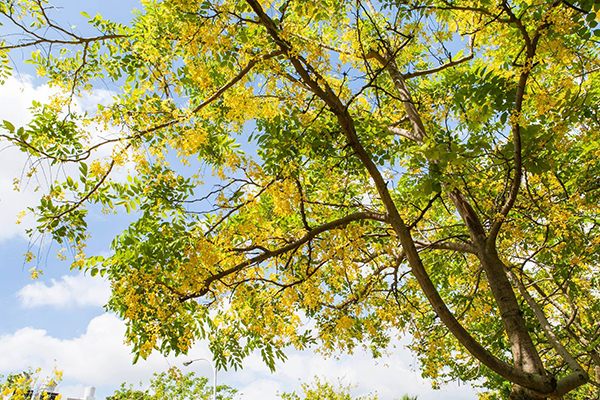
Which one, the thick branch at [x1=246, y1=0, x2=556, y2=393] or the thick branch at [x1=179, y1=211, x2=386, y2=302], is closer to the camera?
the thick branch at [x1=246, y1=0, x2=556, y2=393]

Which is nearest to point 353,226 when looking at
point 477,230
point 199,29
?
point 477,230

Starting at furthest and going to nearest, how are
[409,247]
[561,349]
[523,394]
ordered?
[561,349], [409,247], [523,394]

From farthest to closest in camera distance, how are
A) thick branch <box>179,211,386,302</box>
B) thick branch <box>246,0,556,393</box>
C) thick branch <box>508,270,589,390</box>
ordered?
1. thick branch <box>179,211,386,302</box>
2. thick branch <box>508,270,589,390</box>
3. thick branch <box>246,0,556,393</box>

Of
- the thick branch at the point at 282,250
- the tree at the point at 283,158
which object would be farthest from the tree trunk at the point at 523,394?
the thick branch at the point at 282,250

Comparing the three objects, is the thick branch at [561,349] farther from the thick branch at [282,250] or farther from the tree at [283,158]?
the thick branch at [282,250]

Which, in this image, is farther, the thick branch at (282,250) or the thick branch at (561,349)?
the thick branch at (282,250)

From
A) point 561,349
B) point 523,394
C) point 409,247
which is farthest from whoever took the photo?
point 561,349

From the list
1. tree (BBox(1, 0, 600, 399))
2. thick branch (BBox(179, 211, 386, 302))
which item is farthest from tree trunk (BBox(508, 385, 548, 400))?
thick branch (BBox(179, 211, 386, 302))

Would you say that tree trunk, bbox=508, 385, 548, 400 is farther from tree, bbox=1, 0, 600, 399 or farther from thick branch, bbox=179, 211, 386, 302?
thick branch, bbox=179, 211, 386, 302

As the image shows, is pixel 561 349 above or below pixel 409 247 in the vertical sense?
below

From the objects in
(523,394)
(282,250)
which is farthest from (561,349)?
(282,250)

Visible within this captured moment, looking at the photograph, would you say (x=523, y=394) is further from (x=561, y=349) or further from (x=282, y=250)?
(x=282, y=250)

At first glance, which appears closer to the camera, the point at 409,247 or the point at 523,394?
the point at 523,394

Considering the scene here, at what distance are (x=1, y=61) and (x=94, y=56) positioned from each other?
1192 mm
